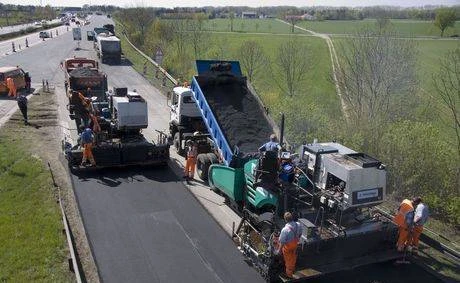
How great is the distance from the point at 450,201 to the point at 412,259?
294cm

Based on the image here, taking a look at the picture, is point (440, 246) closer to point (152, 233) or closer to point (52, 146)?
point (152, 233)

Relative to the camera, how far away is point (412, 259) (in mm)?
10555

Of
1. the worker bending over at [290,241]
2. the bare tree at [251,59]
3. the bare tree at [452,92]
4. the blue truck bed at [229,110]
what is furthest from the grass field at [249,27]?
the worker bending over at [290,241]

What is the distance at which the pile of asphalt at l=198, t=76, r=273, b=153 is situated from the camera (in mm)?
13709

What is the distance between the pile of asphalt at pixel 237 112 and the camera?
45.0 ft

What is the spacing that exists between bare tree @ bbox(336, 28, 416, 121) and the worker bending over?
1489 cm

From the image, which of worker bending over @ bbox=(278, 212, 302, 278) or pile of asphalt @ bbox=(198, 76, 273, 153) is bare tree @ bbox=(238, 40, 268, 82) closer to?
pile of asphalt @ bbox=(198, 76, 273, 153)

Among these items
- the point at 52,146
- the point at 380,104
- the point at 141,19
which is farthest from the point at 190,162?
the point at 141,19

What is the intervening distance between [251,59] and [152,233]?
1197 inches

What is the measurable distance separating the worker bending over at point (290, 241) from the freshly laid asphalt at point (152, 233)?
922mm

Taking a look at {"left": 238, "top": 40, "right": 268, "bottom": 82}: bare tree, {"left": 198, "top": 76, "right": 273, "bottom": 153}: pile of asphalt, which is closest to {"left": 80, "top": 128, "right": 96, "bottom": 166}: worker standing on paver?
{"left": 198, "top": 76, "right": 273, "bottom": 153}: pile of asphalt

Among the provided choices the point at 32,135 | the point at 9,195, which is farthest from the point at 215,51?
the point at 9,195

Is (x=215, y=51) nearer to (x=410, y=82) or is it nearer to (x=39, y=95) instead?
(x=39, y=95)

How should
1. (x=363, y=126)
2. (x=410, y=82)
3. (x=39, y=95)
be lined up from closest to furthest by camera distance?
(x=363, y=126) < (x=410, y=82) < (x=39, y=95)
